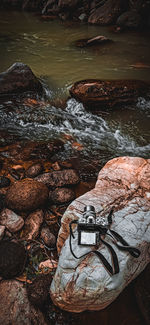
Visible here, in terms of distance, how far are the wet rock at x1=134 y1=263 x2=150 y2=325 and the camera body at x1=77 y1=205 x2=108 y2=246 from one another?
0.76 meters

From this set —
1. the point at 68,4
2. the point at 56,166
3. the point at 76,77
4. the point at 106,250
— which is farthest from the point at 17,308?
the point at 68,4

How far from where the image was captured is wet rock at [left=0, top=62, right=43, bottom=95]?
7039 millimetres

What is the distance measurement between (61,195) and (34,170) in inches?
36.2

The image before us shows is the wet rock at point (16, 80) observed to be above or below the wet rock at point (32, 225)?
above

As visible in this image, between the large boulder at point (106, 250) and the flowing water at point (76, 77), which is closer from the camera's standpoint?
the large boulder at point (106, 250)

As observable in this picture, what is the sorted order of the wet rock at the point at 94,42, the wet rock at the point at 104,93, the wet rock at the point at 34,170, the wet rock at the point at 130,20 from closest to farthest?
the wet rock at the point at 34,170, the wet rock at the point at 104,93, the wet rock at the point at 94,42, the wet rock at the point at 130,20

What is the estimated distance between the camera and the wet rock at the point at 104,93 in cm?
657

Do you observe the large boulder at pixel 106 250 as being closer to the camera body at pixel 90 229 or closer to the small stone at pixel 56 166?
the camera body at pixel 90 229

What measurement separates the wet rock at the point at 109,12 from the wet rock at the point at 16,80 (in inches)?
515

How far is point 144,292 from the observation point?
8.24ft

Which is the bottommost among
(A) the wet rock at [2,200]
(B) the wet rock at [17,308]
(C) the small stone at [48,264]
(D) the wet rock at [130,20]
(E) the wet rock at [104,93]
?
(B) the wet rock at [17,308]

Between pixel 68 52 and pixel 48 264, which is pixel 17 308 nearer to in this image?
pixel 48 264

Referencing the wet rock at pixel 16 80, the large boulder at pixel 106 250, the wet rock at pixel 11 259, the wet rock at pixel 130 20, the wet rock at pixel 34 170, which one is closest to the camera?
the large boulder at pixel 106 250

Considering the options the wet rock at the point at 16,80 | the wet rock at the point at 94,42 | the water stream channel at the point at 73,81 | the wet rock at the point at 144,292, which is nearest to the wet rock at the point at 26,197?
the water stream channel at the point at 73,81
